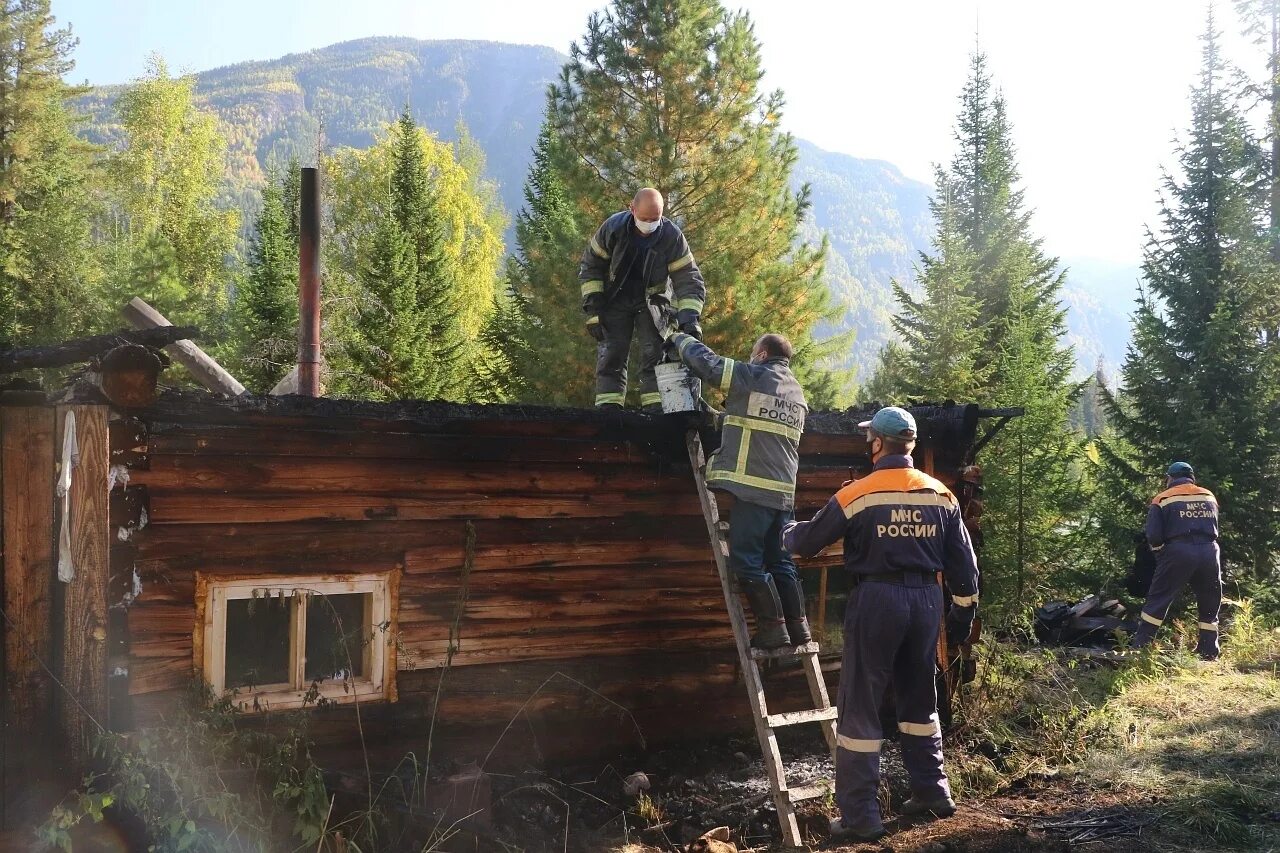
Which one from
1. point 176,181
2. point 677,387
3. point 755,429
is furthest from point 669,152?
point 176,181

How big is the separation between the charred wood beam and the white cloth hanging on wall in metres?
0.35

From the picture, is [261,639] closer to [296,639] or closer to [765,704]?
[296,639]

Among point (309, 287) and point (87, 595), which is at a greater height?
point (309, 287)

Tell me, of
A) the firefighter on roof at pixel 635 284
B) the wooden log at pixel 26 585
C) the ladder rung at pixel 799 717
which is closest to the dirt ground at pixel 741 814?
the ladder rung at pixel 799 717

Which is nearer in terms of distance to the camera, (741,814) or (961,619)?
(961,619)

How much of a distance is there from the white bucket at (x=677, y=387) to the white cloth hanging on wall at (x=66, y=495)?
3598 mm

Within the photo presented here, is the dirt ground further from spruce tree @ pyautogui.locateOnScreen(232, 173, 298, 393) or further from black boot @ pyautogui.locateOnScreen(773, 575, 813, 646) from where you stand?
spruce tree @ pyautogui.locateOnScreen(232, 173, 298, 393)

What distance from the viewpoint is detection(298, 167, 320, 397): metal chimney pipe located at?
11.3m

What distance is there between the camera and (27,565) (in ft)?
15.3

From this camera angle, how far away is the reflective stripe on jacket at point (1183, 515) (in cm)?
1051

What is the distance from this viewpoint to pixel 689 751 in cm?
676

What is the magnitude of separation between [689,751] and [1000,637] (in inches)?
319

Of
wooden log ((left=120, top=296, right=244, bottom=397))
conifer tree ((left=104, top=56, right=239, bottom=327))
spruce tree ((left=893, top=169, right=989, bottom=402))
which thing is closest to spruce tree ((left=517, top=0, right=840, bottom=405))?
spruce tree ((left=893, top=169, right=989, bottom=402))

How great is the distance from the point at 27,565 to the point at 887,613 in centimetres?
467
